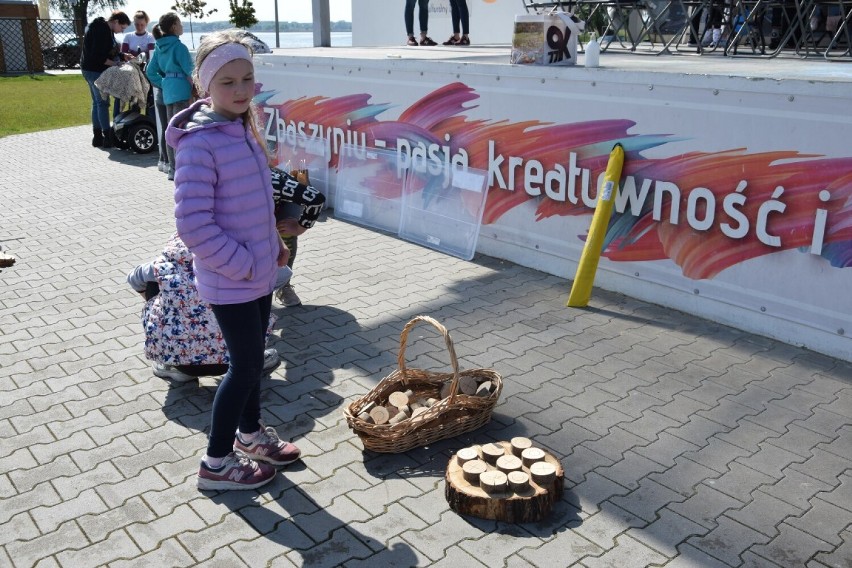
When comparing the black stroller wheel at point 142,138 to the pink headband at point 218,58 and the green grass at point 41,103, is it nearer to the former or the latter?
the green grass at point 41,103

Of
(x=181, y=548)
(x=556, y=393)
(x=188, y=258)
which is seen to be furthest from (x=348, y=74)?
(x=181, y=548)

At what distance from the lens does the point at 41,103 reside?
72.0 ft

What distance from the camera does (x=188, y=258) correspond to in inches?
184

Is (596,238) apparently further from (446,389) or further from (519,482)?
(519,482)

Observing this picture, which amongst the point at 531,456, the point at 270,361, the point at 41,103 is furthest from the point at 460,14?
the point at 41,103

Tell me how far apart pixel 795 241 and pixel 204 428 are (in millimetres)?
3684

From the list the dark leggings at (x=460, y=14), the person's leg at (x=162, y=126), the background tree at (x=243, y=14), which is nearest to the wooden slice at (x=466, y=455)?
the person's leg at (x=162, y=126)

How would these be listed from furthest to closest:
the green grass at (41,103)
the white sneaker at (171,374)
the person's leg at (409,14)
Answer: the green grass at (41,103) < the person's leg at (409,14) < the white sneaker at (171,374)

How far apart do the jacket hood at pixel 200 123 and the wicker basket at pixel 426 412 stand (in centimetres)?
125

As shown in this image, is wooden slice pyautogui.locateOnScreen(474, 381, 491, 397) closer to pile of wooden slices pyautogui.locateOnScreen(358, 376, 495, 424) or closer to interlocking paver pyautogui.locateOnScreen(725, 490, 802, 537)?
pile of wooden slices pyautogui.locateOnScreen(358, 376, 495, 424)

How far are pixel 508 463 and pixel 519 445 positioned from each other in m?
0.18

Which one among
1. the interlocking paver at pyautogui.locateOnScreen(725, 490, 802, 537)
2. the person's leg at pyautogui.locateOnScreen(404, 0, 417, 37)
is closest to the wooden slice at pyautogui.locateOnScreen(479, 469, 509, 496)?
the interlocking paver at pyautogui.locateOnScreen(725, 490, 802, 537)

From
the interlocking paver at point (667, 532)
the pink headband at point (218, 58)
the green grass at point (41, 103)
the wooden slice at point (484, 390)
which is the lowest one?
the green grass at point (41, 103)

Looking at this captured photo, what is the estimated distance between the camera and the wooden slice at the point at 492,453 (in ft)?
12.4
